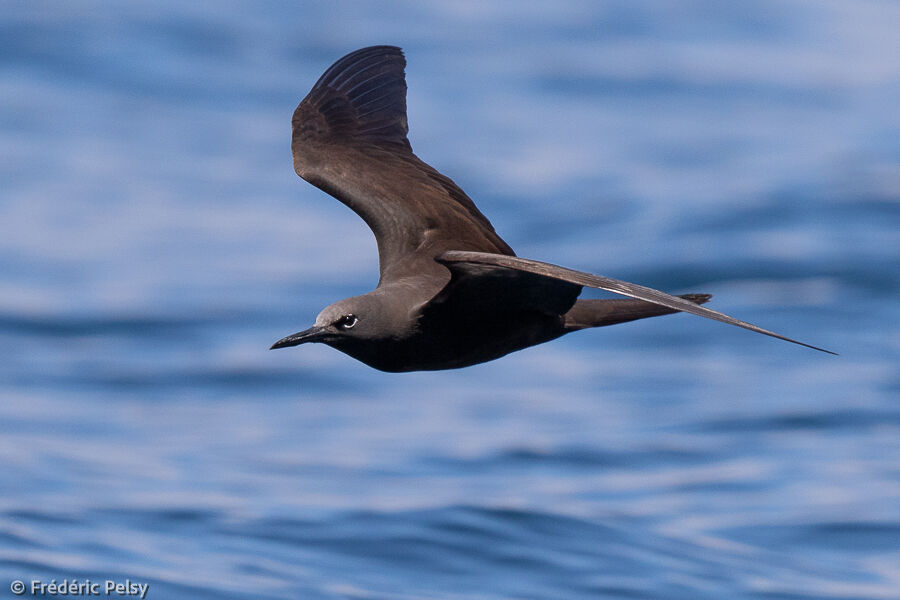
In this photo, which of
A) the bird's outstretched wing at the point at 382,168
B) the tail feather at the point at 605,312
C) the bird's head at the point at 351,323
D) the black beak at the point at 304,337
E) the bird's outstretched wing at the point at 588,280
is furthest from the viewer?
the bird's outstretched wing at the point at 382,168

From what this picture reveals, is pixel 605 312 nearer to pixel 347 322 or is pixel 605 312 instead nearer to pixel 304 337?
pixel 347 322

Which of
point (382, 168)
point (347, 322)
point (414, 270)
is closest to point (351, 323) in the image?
point (347, 322)

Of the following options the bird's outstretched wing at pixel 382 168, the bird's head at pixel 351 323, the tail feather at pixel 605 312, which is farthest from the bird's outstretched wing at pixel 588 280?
the bird's outstretched wing at pixel 382 168

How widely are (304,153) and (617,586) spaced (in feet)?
39.0

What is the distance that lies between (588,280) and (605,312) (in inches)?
81.5

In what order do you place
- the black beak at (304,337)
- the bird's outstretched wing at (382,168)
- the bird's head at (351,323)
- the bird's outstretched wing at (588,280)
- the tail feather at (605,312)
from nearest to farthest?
1. the bird's outstretched wing at (588,280)
2. the black beak at (304,337)
3. the bird's head at (351,323)
4. the tail feather at (605,312)
5. the bird's outstretched wing at (382,168)

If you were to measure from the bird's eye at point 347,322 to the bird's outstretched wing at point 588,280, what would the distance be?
82cm

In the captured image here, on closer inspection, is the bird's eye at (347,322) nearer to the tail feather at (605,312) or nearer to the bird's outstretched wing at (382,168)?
the bird's outstretched wing at (382,168)

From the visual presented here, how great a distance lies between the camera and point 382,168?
33.2 ft

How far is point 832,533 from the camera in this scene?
927 inches

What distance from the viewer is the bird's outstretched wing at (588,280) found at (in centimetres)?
680

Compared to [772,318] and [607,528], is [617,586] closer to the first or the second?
[607,528]

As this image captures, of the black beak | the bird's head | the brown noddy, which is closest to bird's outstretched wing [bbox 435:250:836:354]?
the brown noddy

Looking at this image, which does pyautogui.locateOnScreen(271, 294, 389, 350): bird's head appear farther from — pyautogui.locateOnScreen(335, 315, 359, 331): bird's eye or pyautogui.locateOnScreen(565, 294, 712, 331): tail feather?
pyautogui.locateOnScreen(565, 294, 712, 331): tail feather
